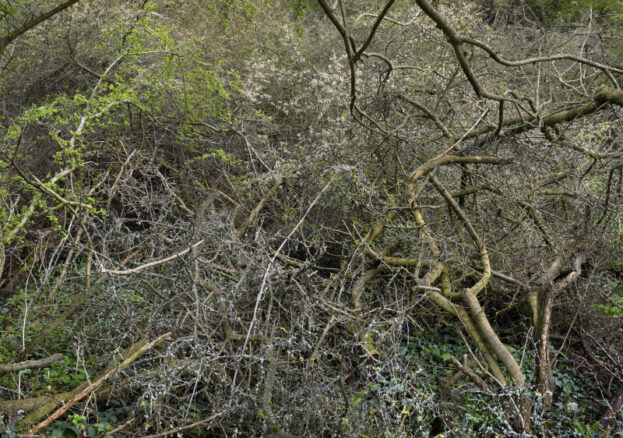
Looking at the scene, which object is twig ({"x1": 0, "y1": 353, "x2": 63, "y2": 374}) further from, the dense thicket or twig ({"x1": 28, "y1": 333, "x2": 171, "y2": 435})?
twig ({"x1": 28, "y1": 333, "x2": 171, "y2": 435})

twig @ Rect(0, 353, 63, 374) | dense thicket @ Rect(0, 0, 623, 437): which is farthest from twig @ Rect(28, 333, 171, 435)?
twig @ Rect(0, 353, 63, 374)

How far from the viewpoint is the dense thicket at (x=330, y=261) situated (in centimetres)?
326

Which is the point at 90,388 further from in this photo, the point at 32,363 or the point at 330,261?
the point at 330,261

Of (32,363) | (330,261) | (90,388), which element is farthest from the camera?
(330,261)

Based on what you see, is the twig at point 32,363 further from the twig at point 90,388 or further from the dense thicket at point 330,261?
the twig at point 90,388

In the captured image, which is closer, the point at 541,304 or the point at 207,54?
the point at 541,304

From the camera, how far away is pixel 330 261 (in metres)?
6.26

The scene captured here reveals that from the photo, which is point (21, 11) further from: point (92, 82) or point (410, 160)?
point (410, 160)

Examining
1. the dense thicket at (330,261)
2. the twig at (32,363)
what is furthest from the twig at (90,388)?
the twig at (32,363)

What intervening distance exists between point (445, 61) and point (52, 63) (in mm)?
5881

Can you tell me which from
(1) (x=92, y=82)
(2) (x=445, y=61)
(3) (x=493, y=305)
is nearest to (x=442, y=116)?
(2) (x=445, y=61)

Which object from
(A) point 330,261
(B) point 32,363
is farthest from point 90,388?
(A) point 330,261

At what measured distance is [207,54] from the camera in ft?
25.6

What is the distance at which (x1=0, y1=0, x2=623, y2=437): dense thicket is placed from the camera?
10.7ft
